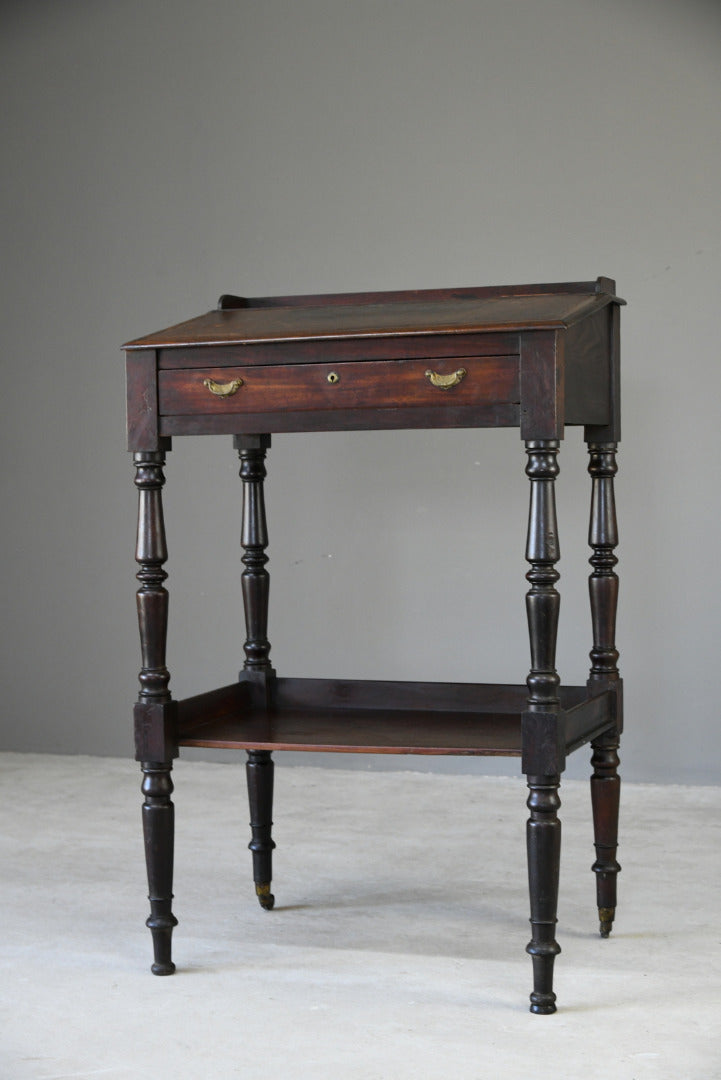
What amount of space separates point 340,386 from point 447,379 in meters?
0.21

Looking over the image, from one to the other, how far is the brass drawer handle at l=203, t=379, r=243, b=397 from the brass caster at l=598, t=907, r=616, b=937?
133cm

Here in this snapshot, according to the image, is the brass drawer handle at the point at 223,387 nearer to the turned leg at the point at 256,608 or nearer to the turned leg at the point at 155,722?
the turned leg at the point at 155,722

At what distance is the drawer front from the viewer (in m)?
2.46

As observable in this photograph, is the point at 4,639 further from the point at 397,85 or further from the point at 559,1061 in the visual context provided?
the point at 559,1061

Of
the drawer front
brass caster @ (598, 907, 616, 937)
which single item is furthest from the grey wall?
the drawer front

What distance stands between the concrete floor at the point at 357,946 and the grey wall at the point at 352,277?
68 cm

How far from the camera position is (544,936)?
2457 mm

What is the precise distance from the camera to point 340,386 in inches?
101

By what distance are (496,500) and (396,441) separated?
0.39 m

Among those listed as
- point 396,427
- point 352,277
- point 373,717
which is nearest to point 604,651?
point 373,717

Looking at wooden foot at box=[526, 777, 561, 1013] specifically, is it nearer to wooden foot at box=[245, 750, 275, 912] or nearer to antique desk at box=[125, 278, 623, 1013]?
antique desk at box=[125, 278, 623, 1013]

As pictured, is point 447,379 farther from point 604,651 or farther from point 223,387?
point 604,651

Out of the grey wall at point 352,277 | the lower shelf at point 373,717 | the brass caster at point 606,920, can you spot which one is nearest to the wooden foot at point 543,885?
the lower shelf at point 373,717

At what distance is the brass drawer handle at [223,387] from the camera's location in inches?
103
